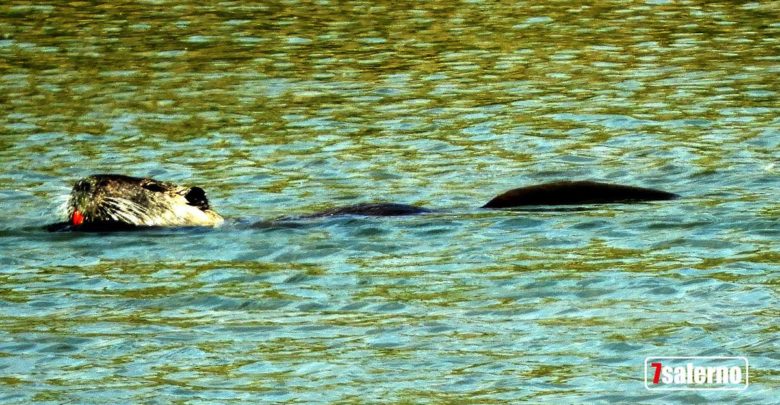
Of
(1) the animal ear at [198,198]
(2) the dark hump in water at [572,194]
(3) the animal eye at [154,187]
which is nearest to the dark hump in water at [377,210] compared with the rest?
(2) the dark hump in water at [572,194]

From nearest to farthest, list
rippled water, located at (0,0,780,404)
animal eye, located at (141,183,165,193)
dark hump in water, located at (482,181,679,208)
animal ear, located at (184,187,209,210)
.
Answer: rippled water, located at (0,0,780,404), dark hump in water, located at (482,181,679,208), animal ear, located at (184,187,209,210), animal eye, located at (141,183,165,193)

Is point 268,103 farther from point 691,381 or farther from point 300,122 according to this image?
point 691,381

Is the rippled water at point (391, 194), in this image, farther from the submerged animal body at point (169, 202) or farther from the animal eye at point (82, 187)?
the animal eye at point (82, 187)

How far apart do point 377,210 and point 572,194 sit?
1.34 meters

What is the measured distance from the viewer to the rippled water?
8.60m

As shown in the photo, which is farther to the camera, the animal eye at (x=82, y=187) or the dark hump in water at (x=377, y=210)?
the animal eye at (x=82, y=187)

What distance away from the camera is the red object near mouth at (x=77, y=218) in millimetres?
12281

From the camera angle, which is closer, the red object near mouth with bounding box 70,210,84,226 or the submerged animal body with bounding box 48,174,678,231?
the submerged animal body with bounding box 48,174,678,231

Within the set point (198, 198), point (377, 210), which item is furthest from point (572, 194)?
point (198, 198)

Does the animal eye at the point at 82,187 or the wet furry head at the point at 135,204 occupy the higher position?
the animal eye at the point at 82,187

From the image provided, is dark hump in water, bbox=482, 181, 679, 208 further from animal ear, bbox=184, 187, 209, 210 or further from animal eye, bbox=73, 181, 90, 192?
animal eye, bbox=73, 181, 90, 192

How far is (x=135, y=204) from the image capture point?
12344mm

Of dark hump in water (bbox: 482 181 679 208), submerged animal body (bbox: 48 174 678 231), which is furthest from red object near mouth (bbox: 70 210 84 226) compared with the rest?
dark hump in water (bbox: 482 181 679 208)

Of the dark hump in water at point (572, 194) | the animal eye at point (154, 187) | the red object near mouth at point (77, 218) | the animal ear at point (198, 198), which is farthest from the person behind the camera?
the animal eye at point (154, 187)
